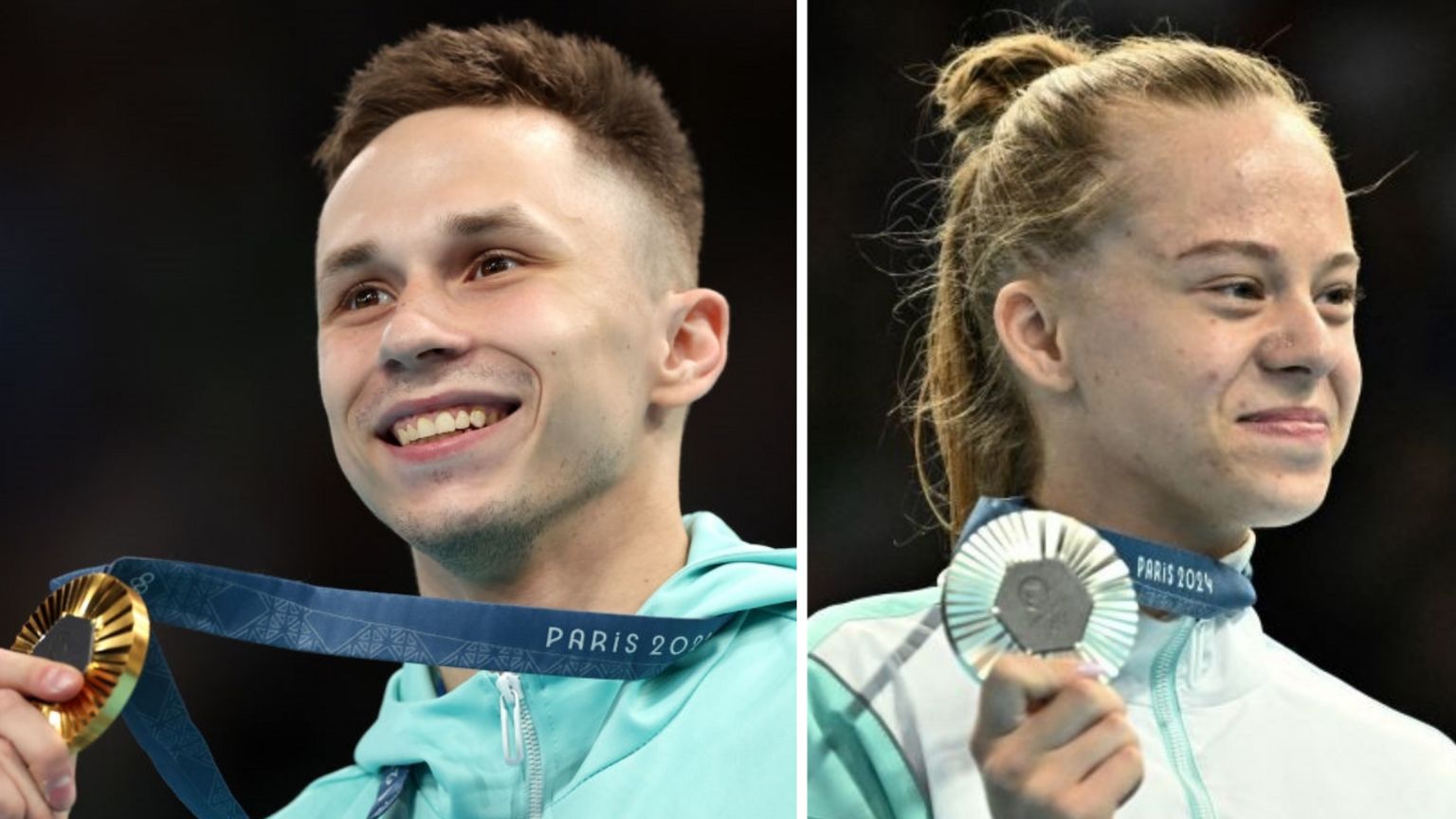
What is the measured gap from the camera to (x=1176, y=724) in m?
1.92

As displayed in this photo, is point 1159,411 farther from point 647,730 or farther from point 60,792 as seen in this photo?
point 60,792

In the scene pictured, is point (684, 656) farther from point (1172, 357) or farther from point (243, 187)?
point (243, 187)

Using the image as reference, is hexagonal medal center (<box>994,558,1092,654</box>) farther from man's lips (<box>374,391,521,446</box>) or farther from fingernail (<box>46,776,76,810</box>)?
fingernail (<box>46,776,76,810</box>)

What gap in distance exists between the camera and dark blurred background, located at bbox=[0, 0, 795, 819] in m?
2.19

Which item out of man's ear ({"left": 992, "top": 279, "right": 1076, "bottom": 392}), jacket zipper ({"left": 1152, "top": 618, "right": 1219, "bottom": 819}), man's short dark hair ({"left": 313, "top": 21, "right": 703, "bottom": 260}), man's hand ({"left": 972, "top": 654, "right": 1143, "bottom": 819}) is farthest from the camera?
man's short dark hair ({"left": 313, "top": 21, "right": 703, "bottom": 260})

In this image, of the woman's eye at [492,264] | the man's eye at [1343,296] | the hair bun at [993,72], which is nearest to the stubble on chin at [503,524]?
the woman's eye at [492,264]

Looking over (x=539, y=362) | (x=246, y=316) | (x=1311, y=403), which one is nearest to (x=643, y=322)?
Result: (x=539, y=362)

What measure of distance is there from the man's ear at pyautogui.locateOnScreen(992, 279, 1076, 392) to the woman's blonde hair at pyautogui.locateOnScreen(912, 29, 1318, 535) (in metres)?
0.02

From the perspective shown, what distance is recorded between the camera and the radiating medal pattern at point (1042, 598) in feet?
5.71

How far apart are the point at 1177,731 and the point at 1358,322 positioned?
52 centimetres

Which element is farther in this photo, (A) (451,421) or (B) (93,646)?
(A) (451,421)

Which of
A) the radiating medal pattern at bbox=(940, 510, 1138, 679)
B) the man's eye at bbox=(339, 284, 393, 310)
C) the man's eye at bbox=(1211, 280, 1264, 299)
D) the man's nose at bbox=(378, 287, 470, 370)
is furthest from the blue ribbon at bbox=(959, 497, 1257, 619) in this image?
the man's eye at bbox=(339, 284, 393, 310)

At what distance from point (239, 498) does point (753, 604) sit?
70 centimetres

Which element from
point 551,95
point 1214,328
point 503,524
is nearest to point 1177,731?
point 1214,328
